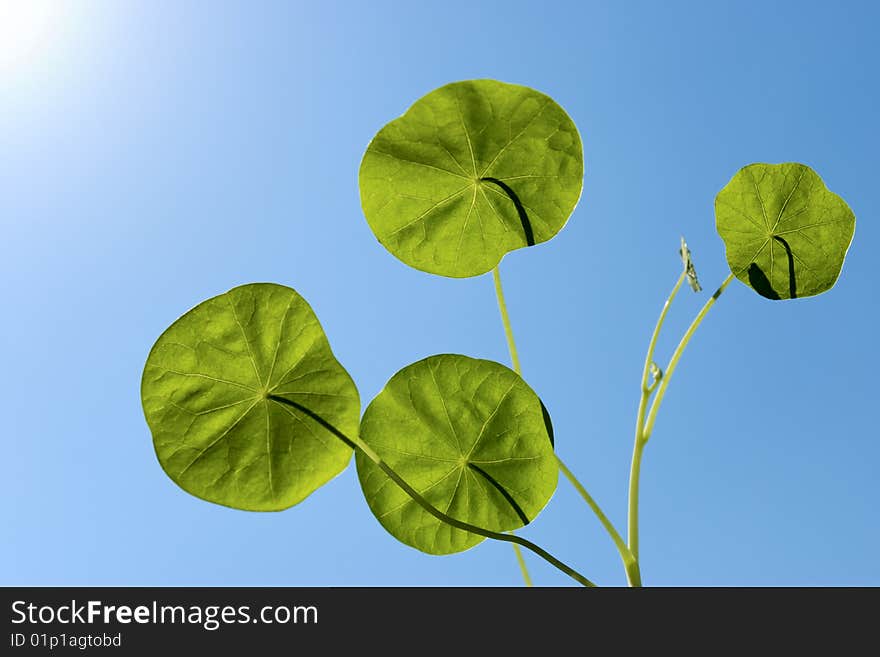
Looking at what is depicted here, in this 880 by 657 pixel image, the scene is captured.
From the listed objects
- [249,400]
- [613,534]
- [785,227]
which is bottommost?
[613,534]

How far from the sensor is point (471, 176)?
3.25 feet

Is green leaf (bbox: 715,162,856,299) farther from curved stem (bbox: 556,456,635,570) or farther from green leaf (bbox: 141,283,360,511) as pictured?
green leaf (bbox: 141,283,360,511)

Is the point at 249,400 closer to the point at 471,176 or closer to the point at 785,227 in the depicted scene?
the point at 471,176

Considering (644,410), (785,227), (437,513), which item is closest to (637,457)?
(644,410)

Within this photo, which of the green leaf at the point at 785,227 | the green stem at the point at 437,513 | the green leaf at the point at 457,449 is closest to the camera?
the green stem at the point at 437,513

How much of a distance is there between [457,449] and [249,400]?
294 millimetres

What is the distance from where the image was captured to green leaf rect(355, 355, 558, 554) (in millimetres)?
874

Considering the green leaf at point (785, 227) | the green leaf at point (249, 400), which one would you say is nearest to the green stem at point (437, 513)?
the green leaf at point (249, 400)

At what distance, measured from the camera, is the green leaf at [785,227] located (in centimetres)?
109

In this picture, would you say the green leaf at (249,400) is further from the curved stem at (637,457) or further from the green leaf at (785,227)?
the green leaf at (785,227)

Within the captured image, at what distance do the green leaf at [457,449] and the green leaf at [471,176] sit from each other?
0.18 metres

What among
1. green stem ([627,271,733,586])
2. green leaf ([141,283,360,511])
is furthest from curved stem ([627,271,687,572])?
green leaf ([141,283,360,511])

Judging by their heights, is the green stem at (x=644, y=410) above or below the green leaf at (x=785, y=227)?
below
